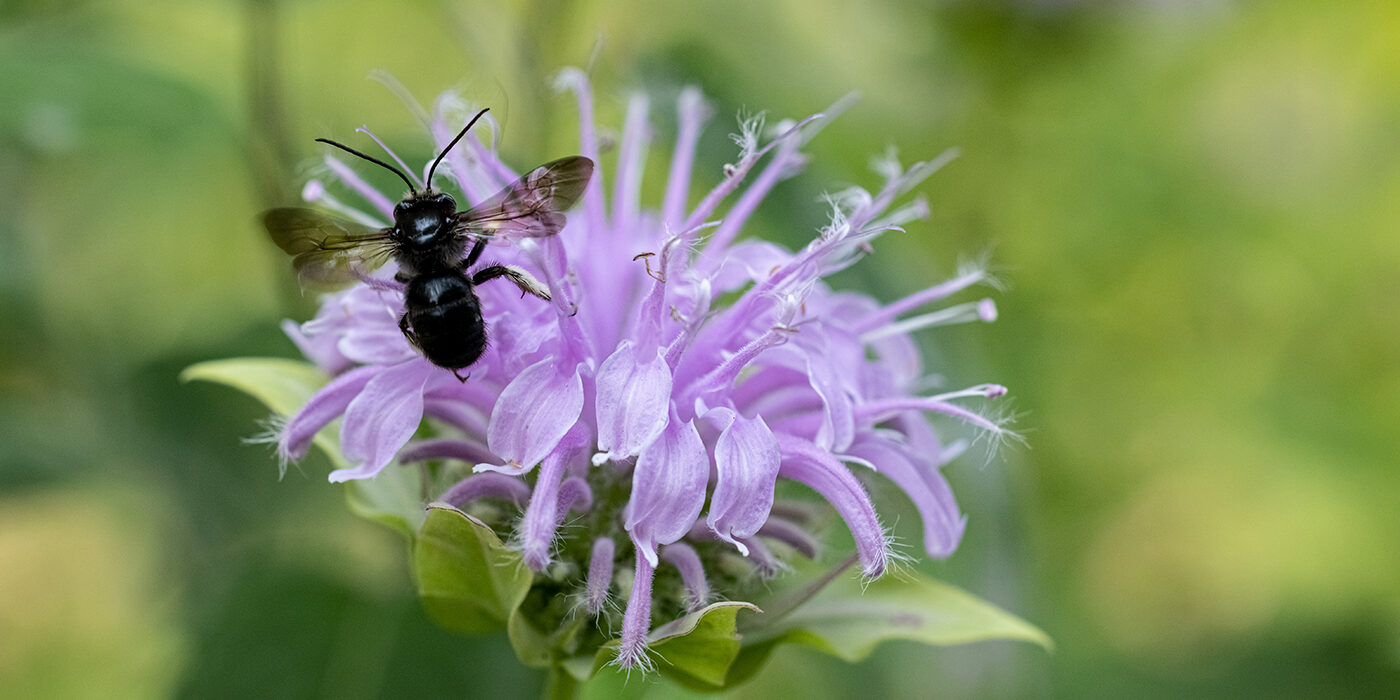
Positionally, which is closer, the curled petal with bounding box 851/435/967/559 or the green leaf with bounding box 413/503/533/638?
the green leaf with bounding box 413/503/533/638

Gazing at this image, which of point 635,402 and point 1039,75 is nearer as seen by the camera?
point 635,402

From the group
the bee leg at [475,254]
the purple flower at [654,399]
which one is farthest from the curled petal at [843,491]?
the bee leg at [475,254]

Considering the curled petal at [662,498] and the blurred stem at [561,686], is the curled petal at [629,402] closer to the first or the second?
the curled petal at [662,498]

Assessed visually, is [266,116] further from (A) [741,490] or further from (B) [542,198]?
(A) [741,490]

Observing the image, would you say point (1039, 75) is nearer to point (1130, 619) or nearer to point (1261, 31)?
point (1261, 31)

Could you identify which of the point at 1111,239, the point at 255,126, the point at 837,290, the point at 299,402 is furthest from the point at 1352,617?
the point at 255,126

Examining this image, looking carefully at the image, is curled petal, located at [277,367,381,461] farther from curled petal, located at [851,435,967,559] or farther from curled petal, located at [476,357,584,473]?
curled petal, located at [851,435,967,559]

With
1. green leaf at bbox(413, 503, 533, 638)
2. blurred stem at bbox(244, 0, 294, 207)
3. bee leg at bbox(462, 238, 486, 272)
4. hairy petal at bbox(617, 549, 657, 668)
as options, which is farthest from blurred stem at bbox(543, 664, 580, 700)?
blurred stem at bbox(244, 0, 294, 207)
